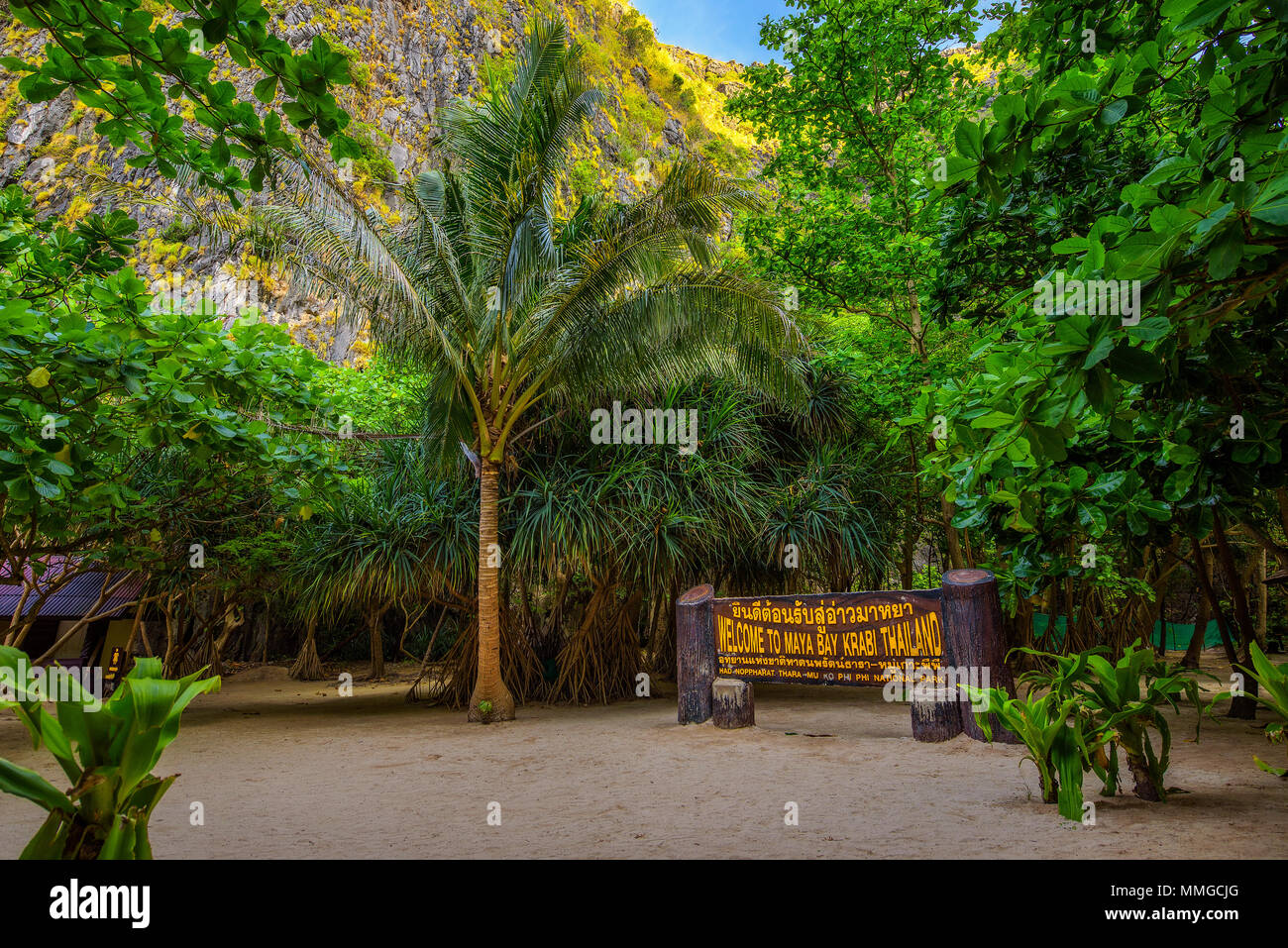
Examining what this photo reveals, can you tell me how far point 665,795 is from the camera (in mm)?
4387

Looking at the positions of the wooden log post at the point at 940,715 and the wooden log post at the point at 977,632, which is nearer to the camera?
the wooden log post at the point at 977,632

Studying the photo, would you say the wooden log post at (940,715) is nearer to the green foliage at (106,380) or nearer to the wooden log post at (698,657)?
the wooden log post at (698,657)

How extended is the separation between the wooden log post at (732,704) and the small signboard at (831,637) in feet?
0.34

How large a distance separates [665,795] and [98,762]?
10.6ft

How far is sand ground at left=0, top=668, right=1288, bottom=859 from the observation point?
312cm

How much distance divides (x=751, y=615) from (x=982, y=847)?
11.5ft

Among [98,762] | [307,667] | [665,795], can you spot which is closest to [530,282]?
[665,795]

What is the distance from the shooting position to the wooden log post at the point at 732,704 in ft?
21.4

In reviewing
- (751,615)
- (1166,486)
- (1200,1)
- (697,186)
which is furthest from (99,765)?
(697,186)

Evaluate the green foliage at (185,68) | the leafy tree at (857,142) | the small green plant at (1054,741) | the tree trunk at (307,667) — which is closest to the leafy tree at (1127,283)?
the small green plant at (1054,741)

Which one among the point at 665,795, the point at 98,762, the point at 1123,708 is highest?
the point at 98,762

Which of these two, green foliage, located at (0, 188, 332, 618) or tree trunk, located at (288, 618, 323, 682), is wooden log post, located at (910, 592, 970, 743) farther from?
tree trunk, located at (288, 618, 323, 682)

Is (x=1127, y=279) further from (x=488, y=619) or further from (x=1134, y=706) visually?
(x=488, y=619)

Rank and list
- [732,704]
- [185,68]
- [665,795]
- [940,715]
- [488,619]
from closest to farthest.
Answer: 1. [185,68]
2. [665,795]
3. [940,715]
4. [732,704]
5. [488,619]
